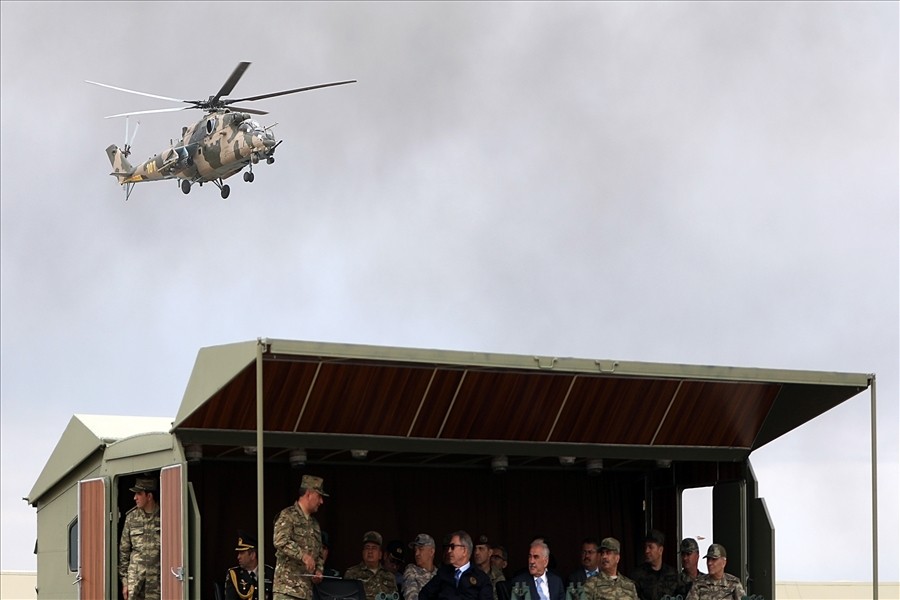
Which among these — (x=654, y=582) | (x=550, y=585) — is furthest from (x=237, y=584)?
(x=654, y=582)

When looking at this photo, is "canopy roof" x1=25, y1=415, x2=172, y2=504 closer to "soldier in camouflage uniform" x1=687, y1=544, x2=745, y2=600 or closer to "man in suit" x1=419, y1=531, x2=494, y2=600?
"man in suit" x1=419, y1=531, x2=494, y2=600

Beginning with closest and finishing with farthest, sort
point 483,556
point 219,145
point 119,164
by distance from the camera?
point 483,556 → point 219,145 → point 119,164

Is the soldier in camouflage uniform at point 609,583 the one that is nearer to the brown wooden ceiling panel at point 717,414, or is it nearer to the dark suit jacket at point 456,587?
the dark suit jacket at point 456,587

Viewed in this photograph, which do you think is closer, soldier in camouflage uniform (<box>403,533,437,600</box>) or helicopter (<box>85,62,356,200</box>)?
soldier in camouflage uniform (<box>403,533,437,600</box>)

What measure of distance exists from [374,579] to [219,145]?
19.9m

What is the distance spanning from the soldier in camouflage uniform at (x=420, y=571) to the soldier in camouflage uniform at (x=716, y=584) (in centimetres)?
215

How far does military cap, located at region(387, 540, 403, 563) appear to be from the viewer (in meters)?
12.3

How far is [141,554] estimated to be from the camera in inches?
454

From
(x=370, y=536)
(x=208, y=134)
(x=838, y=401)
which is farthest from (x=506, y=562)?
(x=208, y=134)

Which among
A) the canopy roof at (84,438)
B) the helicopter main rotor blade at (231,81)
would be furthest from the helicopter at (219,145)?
the canopy roof at (84,438)

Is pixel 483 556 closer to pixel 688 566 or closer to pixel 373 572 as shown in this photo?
pixel 373 572

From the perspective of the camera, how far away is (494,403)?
11.7 m

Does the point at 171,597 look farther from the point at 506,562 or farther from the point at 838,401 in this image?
the point at 838,401

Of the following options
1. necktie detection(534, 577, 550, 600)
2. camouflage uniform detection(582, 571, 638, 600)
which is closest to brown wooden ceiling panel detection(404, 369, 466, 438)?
necktie detection(534, 577, 550, 600)
